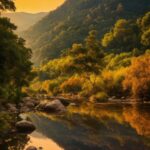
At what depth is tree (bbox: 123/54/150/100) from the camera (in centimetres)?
6272

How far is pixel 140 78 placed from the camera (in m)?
63.6

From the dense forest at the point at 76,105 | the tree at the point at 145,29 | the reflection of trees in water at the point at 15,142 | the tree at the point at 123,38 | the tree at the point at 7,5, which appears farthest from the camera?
the tree at the point at 123,38

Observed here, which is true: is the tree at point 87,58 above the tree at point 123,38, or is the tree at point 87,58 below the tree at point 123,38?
below

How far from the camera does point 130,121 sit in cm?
3528

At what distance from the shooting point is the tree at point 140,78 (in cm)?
6272

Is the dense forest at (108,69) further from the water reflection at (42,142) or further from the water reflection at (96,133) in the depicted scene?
the water reflection at (42,142)

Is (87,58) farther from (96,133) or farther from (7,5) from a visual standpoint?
(96,133)

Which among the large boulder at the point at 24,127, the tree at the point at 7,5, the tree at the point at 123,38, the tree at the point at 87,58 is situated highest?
the tree at the point at 123,38

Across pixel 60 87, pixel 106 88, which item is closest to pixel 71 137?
pixel 106 88

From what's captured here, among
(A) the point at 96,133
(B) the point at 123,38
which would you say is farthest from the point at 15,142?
(B) the point at 123,38

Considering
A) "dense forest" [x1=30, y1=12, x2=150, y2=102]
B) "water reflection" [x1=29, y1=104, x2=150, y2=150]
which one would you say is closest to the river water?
"water reflection" [x1=29, y1=104, x2=150, y2=150]

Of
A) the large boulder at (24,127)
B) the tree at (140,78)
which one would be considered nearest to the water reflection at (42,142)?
the large boulder at (24,127)

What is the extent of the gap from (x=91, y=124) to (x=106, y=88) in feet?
143

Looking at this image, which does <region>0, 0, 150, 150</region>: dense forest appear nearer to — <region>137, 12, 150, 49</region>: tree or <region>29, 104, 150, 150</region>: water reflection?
<region>29, 104, 150, 150</region>: water reflection
